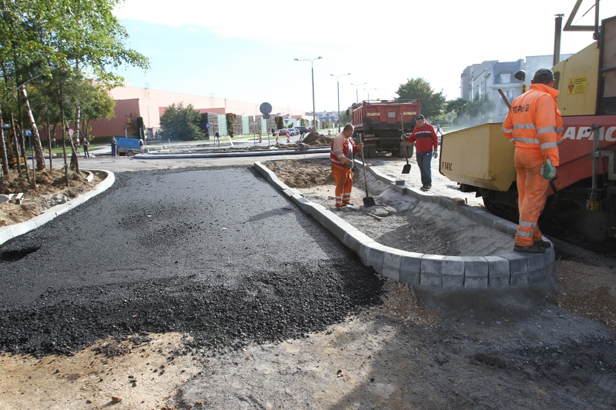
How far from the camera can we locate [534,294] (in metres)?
4.08

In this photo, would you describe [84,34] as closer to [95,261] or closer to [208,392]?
[95,261]

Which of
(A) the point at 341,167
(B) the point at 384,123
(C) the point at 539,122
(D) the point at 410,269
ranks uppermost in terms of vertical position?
(B) the point at 384,123

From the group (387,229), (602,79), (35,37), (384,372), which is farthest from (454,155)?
(35,37)

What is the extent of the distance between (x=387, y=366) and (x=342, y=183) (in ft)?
18.0

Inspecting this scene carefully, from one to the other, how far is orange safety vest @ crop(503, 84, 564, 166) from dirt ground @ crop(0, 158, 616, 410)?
1.41m

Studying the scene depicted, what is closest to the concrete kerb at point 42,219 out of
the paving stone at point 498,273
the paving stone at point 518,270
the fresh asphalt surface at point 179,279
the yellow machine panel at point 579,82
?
the fresh asphalt surface at point 179,279

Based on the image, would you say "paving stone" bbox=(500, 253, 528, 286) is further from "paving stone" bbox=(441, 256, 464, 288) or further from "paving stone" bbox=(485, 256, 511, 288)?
"paving stone" bbox=(441, 256, 464, 288)

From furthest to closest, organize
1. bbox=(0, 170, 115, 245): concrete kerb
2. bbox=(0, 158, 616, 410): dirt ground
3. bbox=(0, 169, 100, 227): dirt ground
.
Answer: bbox=(0, 169, 100, 227): dirt ground → bbox=(0, 170, 115, 245): concrete kerb → bbox=(0, 158, 616, 410): dirt ground

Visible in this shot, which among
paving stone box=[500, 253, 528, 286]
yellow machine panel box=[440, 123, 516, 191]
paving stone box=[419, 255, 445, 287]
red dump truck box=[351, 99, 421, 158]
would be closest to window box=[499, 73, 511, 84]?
red dump truck box=[351, 99, 421, 158]

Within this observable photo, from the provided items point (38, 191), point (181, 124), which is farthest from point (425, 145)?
point (181, 124)

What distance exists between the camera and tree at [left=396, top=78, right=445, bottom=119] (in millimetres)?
59812

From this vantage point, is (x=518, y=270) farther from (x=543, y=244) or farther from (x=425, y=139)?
(x=425, y=139)

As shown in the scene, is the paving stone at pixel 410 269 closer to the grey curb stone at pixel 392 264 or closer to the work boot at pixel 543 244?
the grey curb stone at pixel 392 264

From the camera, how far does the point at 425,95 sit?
199 feet
